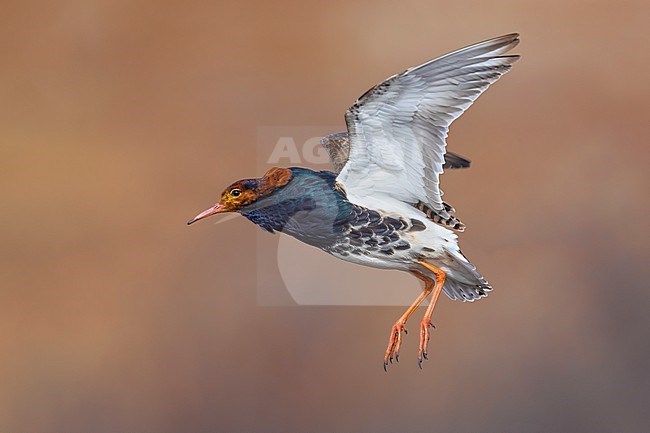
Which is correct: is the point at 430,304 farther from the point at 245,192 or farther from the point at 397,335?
the point at 245,192

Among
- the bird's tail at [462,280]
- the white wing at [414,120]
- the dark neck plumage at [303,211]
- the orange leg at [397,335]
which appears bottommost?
the orange leg at [397,335]

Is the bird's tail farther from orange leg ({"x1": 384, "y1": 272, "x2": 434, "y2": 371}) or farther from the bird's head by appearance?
the bird's head

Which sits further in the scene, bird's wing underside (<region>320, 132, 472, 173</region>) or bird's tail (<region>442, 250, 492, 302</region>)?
bird's wing underside (<region>320, 132, 472, 173</region>)

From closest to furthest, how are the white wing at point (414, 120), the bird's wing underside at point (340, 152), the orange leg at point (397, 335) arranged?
the white wing at point (414, 120) < the orange leg at point (397, 335) < the bird's wing underside at point (340, 152)

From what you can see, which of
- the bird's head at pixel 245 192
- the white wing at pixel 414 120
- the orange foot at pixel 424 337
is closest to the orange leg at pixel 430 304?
the orange foot at pixel 424 337

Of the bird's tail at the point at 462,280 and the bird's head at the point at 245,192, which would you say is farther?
the bird's tail at the point at 462,280

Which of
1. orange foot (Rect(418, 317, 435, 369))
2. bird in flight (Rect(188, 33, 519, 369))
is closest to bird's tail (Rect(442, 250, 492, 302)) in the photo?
bird in flight (Rect(188, 33, 519, 369))

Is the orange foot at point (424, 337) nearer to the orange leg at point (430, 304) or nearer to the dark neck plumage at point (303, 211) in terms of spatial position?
the orange leg at point (430, 304)

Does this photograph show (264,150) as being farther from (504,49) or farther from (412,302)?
(504,49)
